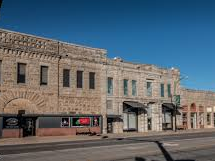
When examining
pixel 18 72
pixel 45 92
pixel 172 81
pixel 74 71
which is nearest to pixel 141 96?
pixel 172 81

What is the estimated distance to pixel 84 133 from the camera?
38.7m

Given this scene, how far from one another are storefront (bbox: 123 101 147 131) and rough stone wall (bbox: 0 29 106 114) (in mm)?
4588

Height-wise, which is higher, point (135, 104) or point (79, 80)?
point (79, 80)

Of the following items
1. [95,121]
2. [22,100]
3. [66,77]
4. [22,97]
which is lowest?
[95,121]

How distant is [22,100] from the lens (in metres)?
33.9

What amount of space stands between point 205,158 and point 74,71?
2500 centimetres

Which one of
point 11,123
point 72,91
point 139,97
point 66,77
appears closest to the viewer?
point 11,123

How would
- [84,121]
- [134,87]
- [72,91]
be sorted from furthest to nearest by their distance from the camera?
[134,87]
[84,121]
[72,91]

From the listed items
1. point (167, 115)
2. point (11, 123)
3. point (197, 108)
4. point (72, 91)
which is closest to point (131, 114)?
point (167, 115)

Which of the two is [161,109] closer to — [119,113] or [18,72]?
Answer: [119,113]

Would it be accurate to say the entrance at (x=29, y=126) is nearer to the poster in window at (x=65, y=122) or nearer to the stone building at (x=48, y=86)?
the stone building at (x=48, y=86)

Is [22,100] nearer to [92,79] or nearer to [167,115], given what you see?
[92,79]

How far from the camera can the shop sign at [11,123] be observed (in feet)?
106

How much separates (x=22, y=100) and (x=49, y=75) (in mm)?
4415
